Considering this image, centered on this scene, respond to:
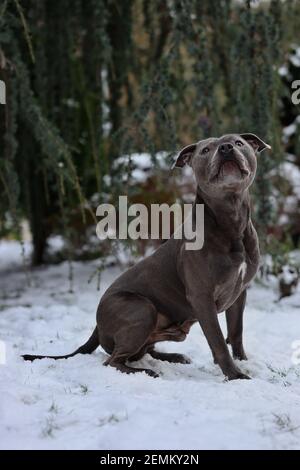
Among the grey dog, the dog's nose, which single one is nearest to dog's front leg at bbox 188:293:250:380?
the grey dog

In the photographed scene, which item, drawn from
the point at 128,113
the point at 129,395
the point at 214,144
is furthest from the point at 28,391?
the point at 128,113

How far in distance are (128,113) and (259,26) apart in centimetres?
174

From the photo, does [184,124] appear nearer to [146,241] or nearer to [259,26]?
[146,241]

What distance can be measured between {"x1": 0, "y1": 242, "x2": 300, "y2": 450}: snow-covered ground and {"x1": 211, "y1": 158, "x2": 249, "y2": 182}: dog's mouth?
0.96 metres

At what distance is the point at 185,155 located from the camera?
11.1ft

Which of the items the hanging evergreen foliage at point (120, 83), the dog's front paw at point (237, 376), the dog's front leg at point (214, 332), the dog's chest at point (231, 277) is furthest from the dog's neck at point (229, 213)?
the hanging evergreen foliage at point (120, 83)

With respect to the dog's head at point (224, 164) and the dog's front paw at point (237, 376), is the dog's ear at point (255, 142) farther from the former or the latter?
the dog's front paw at point (237, 376)

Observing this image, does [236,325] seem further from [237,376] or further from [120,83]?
[120,83]

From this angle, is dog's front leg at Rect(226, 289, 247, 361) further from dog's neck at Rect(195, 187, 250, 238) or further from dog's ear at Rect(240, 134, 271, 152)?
dog's ear at Rect(240, 134, 271, 152)

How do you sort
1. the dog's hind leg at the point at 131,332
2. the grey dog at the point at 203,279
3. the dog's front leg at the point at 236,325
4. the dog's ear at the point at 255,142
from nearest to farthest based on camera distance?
the grey dog at the point at 203,279 < the dog's hind leg at the point at 131,332 < the dog's ear at the point at 255,142 < the dog's front leg at the point at 236,325

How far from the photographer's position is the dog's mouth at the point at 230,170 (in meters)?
2.95

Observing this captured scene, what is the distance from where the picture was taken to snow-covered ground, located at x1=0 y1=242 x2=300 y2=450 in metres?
2.21

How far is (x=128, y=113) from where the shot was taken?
587 cm

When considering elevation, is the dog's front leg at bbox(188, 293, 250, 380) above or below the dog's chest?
below
